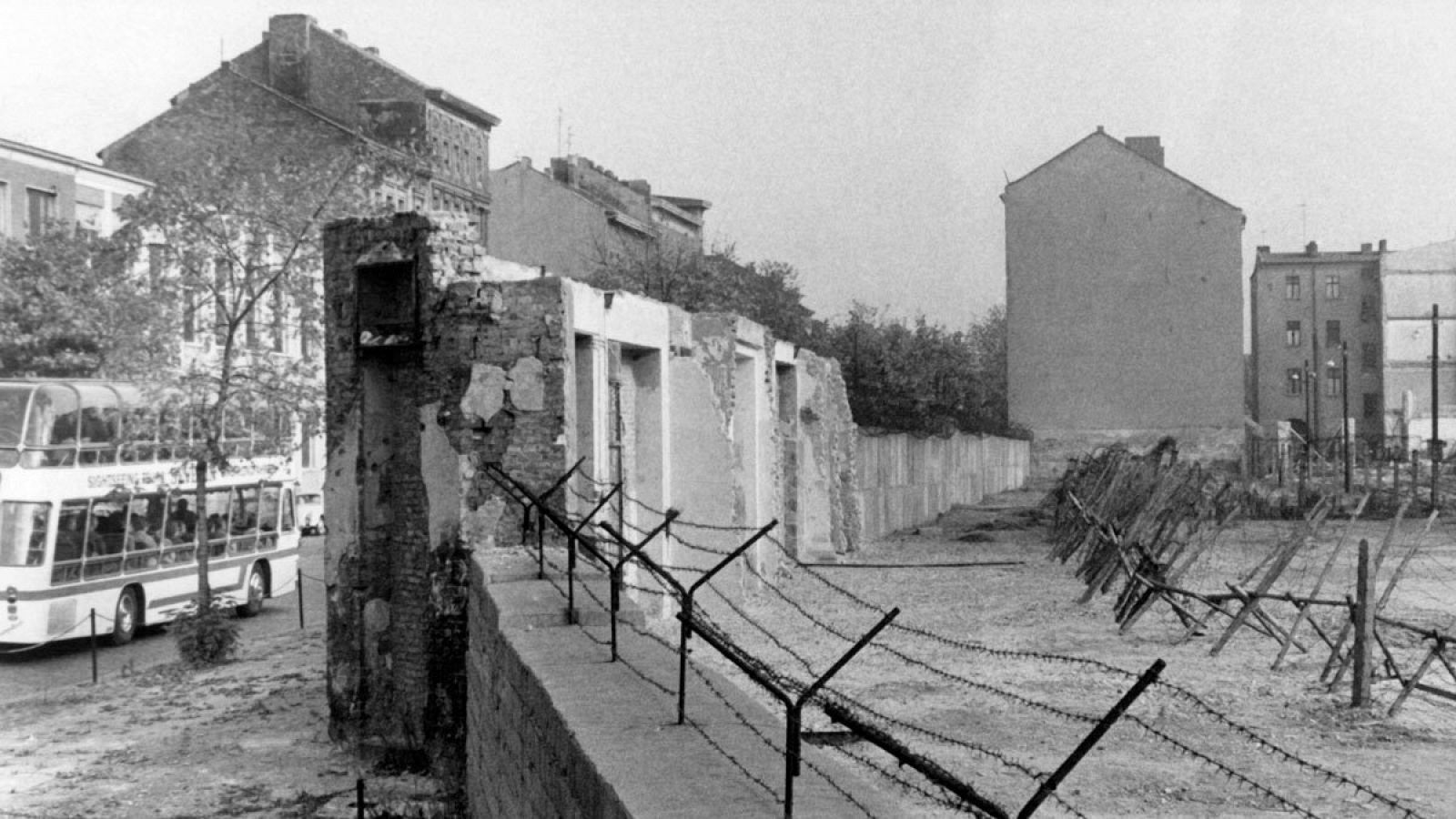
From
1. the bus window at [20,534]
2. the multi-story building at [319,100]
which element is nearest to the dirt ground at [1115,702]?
the bus window at [20,534]

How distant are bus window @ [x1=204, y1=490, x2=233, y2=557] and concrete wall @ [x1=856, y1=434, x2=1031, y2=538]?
11.8 m

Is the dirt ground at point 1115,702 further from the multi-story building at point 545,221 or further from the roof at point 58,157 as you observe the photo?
the multi-story building at point 545,221

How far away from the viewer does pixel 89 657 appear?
2177 cm

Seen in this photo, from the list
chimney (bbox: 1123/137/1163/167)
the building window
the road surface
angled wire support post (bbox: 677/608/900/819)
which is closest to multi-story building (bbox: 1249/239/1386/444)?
chimney (bbox: 1123/137/1163/167)

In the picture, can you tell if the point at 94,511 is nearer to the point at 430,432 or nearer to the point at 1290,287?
the point at 430,432

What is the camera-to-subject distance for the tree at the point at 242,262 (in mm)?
19766

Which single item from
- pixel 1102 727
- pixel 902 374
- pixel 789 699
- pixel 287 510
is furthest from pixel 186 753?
pixel 902 374

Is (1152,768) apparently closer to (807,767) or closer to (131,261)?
(807,767)

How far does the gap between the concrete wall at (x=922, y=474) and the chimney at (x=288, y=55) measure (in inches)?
925

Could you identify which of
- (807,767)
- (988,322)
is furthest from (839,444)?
(988,322)

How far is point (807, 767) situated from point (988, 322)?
348ft

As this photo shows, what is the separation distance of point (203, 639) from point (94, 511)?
323 cm

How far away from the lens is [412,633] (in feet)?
46.8

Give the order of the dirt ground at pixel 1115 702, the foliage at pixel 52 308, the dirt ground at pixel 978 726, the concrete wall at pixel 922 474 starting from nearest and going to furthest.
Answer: the dirt ground at pixel 1115 702 → the dirt ground at pixel 978 726 → the foliage at pixel 52 308 → the concrete wall at pixel 922 474
